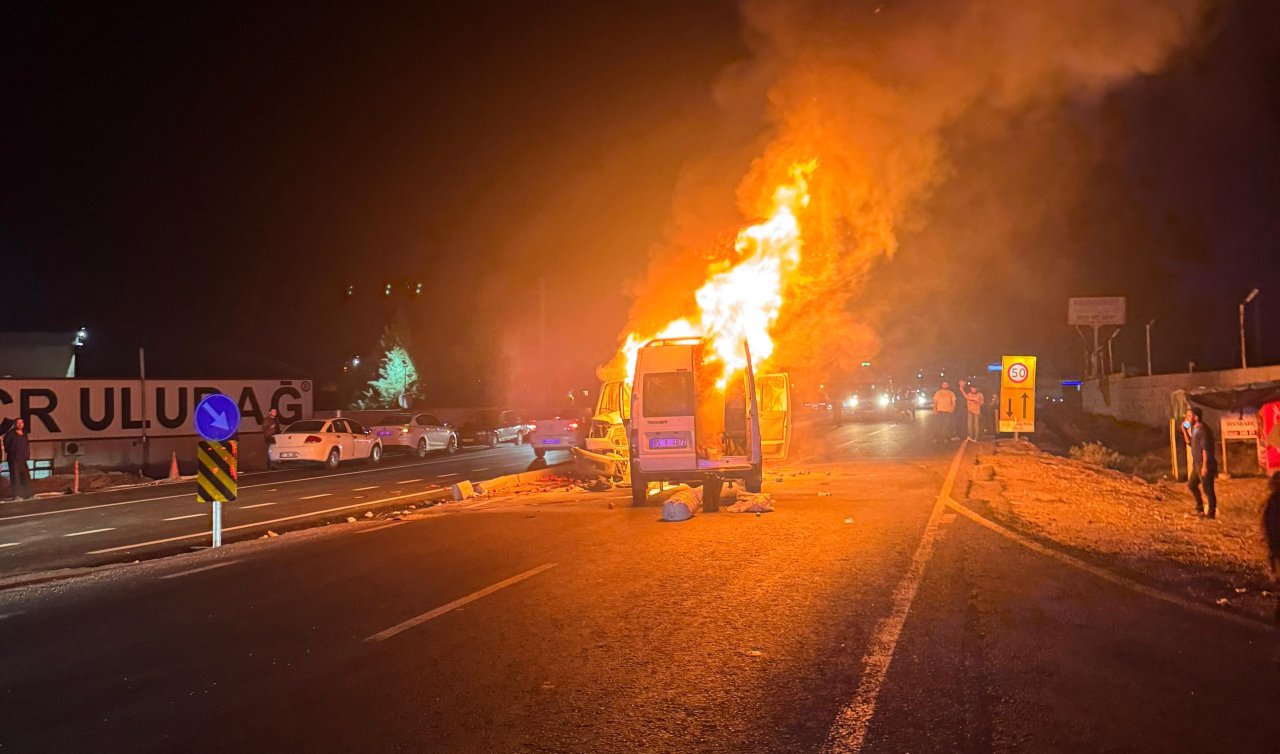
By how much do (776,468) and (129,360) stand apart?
42664mm

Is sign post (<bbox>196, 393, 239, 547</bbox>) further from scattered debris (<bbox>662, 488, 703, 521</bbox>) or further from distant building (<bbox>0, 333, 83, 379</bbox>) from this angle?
distant building (<bbox>0, 333, 83, 379</bbox>)

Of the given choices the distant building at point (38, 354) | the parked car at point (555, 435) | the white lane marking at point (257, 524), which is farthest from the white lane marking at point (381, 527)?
the distant building at point (38, 354)

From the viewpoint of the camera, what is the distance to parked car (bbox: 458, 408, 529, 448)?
38000 millimetres

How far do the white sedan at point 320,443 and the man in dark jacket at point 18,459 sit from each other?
22.2ft

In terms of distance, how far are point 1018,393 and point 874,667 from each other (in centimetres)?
1904

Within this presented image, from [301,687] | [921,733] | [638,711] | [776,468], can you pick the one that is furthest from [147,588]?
[776,468]

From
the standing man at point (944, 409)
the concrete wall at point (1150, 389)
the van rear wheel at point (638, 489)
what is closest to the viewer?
the van rear wheel at point (638, 489)

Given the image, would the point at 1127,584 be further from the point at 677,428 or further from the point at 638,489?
the point at 638,489

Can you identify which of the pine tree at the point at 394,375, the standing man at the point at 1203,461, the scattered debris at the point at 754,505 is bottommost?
the scattered debris at the point at 754,505

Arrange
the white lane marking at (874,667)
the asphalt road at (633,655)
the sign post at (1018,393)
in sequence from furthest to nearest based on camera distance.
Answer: the sign post at (1018,393), the asphalt road at (633,655), the white lane marking at (874,667)

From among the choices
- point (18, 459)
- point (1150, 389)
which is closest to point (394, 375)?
point (18, 459)

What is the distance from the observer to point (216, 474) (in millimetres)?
12641

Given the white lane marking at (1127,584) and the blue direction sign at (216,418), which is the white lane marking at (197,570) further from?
the white lane marking at (1127,584)

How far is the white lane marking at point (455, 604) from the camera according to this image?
7.28 m
